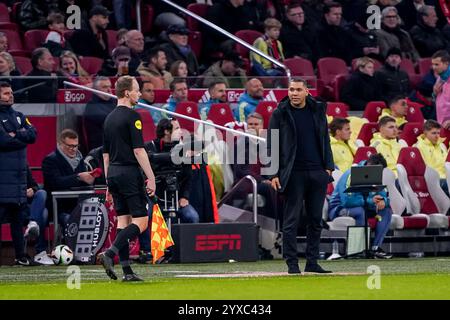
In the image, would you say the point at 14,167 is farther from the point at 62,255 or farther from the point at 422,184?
the point at 422,184

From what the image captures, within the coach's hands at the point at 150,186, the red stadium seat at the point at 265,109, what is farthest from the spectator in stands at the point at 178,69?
Result: the coach's hands at the point at 150,186

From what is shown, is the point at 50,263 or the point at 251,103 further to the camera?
the point at 251,103

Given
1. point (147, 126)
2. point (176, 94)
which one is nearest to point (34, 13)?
point (176, 94)

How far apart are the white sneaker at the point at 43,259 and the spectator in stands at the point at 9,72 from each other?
7.71 ft

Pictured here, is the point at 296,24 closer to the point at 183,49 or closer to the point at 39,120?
the point at 183,49

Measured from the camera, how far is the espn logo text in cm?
1934

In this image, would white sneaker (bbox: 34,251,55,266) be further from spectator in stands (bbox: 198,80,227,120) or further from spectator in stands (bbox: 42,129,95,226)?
spectator in stands (bbox: 198,80,227,120)

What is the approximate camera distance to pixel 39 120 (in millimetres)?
20500

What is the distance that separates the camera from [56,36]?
23016 mm

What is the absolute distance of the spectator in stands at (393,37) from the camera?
2778 cm

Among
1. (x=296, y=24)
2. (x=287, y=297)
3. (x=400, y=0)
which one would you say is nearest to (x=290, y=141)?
(x=287, y=297)

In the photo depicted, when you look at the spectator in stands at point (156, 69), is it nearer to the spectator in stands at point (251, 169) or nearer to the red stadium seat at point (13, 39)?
the spectator in stands at point (251, 169)

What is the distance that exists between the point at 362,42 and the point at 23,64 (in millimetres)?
7653
